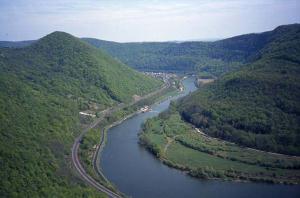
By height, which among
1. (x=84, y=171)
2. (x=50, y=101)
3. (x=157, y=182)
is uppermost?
(x=50, y=101)

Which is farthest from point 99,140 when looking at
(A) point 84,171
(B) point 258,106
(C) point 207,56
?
(C) point 207,56

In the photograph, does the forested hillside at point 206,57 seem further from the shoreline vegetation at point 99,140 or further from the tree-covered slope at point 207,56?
the shoreline vegetation at point 99,140

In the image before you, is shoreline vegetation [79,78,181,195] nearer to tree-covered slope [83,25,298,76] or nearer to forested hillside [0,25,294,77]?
tree-covered slope [83,25,298,76]

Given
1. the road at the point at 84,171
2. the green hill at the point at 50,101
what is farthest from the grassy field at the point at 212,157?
the green hill at the point at 50,101

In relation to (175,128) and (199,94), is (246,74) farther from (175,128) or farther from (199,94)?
(175,128)

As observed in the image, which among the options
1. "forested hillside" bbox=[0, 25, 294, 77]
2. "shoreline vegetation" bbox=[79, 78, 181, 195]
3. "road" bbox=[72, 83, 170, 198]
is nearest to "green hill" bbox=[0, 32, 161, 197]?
"road" bbox=[72, 83, 170, 198]

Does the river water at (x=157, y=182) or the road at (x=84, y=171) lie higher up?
the road at (x=84, y=171)

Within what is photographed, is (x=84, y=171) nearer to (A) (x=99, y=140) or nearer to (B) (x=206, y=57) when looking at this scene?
(A) (x=99, y=140)

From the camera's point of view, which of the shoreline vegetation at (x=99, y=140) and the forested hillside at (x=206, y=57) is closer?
the shoreline vegetation at (x=99, y=140)
